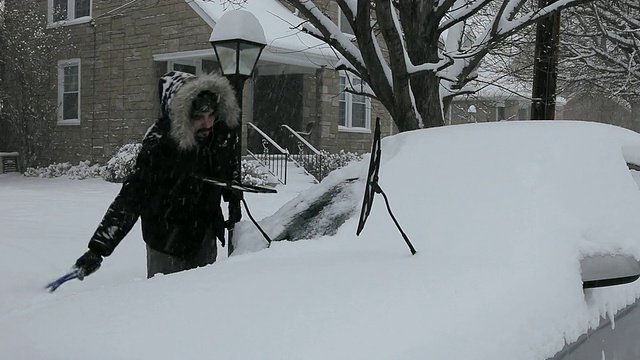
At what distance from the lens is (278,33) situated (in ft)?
48.4

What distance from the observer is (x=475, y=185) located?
113 inches

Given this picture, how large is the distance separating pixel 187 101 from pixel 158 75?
12729mm

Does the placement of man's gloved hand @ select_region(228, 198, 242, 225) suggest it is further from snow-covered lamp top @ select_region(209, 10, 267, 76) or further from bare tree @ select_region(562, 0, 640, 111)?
bare tree @ select_region(562, 0, 640, 111)

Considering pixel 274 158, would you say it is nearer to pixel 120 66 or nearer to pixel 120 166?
pixel 120 166

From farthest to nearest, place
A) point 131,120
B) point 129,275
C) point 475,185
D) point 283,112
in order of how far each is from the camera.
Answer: point 283,112
point 131,120
point 129,275
point 475,185

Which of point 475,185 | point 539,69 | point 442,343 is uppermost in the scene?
point 539,69

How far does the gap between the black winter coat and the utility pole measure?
4.78m

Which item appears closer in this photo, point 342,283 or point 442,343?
point 442,343

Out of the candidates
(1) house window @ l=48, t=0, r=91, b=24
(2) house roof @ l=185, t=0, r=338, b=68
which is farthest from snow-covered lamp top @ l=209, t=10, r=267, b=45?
(1) house window @ l=48, t=0, r=91, b=24

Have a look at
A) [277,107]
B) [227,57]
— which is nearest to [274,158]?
[277,107]

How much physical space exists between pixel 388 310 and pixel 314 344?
11.8 inches

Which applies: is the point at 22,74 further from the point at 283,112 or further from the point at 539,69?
the point at 539,69

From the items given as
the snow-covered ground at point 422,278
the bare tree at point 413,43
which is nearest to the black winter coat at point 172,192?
the snow-covered ground at point 422,278

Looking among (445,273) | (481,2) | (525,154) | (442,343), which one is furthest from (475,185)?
(481,2)
